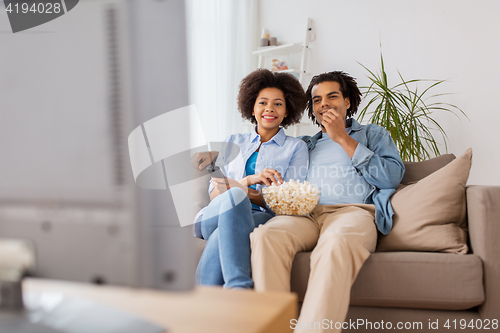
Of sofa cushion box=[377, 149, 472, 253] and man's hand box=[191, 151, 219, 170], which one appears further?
sofa cushion box=[377, 149, 472, 253]

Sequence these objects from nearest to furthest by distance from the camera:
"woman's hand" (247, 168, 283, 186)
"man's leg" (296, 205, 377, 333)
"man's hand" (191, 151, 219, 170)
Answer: "man's hand" (191, 151, 219, 170) → "man's leg" (296, 205, 377, 333) → "woman's hand" (247, 168, 283, 186)

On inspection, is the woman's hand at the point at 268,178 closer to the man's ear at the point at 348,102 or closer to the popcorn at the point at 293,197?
the popcorn at the point at 293,197

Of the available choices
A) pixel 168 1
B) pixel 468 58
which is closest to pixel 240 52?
pixel 468 58

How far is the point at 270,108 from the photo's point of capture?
184 cm

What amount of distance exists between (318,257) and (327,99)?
0.95 metres

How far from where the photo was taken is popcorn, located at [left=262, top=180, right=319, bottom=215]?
140 centimetres

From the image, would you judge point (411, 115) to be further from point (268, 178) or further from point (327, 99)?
point (268, 178)

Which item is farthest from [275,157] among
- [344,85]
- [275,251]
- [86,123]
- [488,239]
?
[86,123]

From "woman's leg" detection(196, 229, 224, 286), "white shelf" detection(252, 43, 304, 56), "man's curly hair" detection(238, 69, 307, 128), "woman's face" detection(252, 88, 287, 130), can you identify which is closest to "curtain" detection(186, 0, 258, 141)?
"white shelf" detection(252, 43, 304, 56)

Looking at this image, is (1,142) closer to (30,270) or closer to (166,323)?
(30,270)

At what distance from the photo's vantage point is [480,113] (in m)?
2.38

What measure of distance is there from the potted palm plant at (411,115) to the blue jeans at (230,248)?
136 centimetres

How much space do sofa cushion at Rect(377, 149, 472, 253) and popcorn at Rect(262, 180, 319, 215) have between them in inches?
12.3

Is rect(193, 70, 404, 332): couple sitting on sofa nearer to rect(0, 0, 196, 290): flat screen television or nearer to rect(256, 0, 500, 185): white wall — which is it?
rect(0, 0, 196, 290): flat screen television
